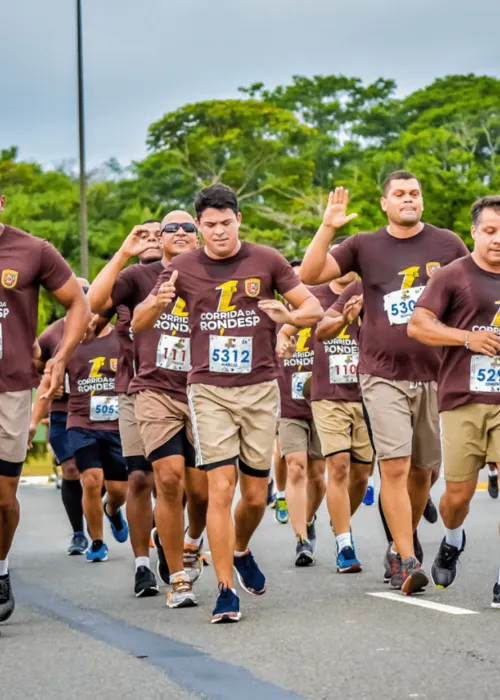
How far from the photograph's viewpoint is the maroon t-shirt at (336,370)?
12055mm

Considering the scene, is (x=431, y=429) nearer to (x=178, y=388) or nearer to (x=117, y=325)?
(x=178, y=388)

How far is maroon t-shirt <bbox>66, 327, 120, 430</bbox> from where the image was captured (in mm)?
13219

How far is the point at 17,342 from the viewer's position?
28.5ft

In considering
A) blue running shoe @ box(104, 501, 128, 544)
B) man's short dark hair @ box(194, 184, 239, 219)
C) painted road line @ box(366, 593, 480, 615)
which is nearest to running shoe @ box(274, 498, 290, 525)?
blue running shoe @ box(104, 501, 128, 544)

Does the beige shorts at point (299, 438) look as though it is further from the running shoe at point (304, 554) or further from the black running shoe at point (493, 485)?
the black running shoe at point (493, 485)

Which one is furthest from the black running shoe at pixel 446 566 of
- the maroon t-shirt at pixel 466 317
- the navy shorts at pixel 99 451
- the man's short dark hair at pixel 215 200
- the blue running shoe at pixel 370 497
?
the blue running shoe at pixel 370 497

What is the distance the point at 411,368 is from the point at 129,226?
149 feet

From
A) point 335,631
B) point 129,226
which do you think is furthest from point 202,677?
point 129,226

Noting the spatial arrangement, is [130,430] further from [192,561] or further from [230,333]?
[230,333]

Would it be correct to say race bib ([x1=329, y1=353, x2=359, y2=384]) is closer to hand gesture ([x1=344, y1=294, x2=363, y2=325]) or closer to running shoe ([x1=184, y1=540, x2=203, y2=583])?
hand gesture ([x1=344, y1=294, x2=363, y2=325])

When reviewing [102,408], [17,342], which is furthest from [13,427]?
[102,408]

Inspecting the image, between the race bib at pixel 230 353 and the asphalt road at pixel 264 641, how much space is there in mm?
1290

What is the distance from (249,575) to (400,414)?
1.25m

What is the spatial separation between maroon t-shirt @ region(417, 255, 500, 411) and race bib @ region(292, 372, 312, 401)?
4.17 meters
